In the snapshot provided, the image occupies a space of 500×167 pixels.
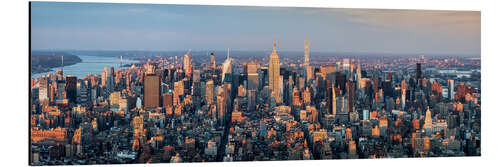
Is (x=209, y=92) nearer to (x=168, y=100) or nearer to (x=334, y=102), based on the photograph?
(x=168, y=100)

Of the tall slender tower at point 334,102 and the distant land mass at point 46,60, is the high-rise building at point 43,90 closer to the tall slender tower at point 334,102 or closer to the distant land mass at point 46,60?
the distant land mass at point 46,60

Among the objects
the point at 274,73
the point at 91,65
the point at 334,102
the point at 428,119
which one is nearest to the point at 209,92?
the point at 274,73

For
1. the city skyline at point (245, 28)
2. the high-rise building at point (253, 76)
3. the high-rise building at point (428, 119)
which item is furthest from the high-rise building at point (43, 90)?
the high-rise building at point (428, 119)

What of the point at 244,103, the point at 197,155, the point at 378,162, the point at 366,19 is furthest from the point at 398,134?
the point at 197,155

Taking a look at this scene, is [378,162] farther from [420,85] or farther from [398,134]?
[420,85]

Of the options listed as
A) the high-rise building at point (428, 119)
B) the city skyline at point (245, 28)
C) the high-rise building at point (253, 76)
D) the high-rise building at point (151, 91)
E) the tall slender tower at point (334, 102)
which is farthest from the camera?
the high-rise building at point (428, 119)

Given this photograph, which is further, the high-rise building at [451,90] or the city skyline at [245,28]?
the high-rise building at [451,90]
